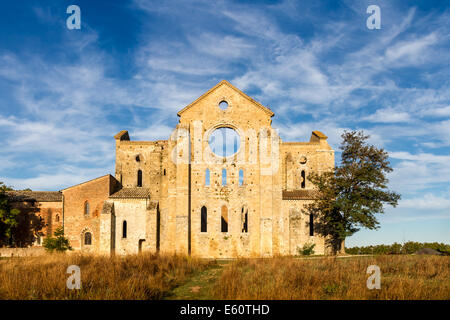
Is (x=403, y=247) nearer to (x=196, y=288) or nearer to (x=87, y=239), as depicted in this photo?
(x=196, y=288)

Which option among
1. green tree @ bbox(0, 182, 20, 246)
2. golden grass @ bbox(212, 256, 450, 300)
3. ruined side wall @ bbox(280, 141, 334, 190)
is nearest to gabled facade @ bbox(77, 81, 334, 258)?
ruined side wall @ bbox(280, 141, 334, 190)

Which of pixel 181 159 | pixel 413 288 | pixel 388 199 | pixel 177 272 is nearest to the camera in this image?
pixel 413 288

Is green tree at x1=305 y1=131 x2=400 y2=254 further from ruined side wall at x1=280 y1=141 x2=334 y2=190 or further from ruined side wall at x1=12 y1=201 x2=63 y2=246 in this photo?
ruined side wall at x1=12 y1=201 x2=63 y2=246

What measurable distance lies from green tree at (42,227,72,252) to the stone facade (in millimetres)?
761

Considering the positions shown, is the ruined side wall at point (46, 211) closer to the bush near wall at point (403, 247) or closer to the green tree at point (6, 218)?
the green tree at point (6, 218)

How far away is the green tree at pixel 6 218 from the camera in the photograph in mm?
30547

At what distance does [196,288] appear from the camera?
13156mm

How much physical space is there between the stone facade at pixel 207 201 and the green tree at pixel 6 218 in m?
4.26

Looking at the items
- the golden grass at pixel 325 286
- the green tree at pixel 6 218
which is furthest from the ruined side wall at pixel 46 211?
the golden grass at pixel 325 286

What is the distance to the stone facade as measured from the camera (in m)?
28.5
